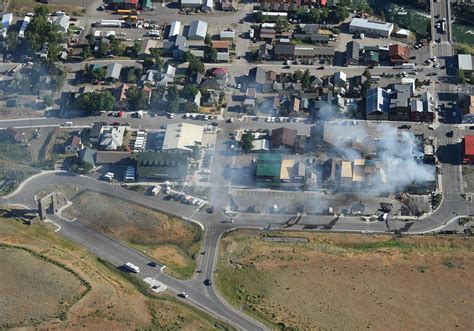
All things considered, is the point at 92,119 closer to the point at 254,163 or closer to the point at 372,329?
the point at 254,163

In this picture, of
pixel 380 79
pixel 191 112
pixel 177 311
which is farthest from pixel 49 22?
pixel 177 311

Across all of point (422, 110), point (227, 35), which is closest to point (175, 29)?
point (227, 35)

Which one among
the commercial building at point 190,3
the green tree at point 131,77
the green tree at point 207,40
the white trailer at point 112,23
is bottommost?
the green tree at point 131,77

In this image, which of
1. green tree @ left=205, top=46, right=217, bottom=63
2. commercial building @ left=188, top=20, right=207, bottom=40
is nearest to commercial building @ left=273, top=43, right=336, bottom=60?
green tree @ left=205, top=46, right=217, bottom=63

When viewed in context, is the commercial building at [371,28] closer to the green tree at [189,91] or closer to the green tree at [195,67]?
the green tree at [195,67]

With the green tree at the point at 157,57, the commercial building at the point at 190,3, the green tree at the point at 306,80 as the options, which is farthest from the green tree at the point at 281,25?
the green tree at the point at 157,57

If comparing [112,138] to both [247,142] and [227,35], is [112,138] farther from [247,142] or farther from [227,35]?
[227,35]

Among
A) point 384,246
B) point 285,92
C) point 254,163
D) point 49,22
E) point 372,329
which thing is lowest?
point 372,329
